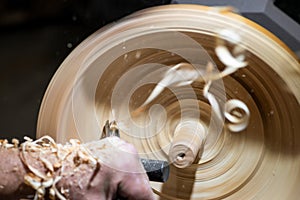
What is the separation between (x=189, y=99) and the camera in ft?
2.77

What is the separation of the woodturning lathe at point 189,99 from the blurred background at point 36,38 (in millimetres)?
123

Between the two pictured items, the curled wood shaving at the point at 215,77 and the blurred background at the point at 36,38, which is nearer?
the curled wood shaving at the point at 215,77

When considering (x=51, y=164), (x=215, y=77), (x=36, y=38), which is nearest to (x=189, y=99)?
(x=215, y=77)

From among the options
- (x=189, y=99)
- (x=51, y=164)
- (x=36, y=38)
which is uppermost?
Result: (x=36, y=38)

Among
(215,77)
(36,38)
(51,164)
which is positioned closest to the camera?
(51,164)

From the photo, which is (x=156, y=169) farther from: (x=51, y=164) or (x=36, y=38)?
(x=36, y=38)

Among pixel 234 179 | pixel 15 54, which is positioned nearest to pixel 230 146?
pixel 234 179

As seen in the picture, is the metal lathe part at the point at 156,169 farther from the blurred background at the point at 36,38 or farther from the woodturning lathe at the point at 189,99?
the blurred background at the point at 36,38

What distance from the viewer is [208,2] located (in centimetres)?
90

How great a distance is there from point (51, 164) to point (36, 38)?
1.78 ft

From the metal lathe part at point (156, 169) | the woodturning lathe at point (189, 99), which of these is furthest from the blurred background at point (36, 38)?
the metal lathe part at point (156, 169)

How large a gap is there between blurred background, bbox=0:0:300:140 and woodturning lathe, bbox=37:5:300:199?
123 millimetres

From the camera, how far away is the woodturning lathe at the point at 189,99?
783 millimetres

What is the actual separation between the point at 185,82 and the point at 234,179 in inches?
7.8
